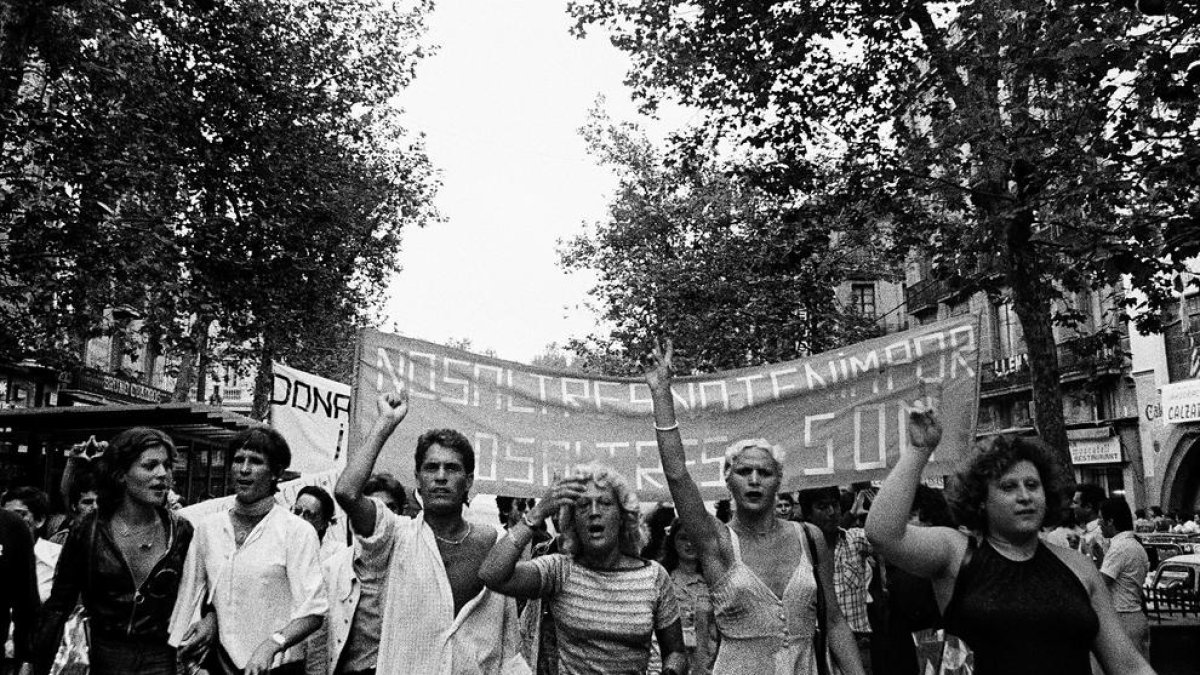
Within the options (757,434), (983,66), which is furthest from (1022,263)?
(757,434)

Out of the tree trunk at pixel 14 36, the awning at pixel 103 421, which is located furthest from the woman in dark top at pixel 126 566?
the awning at pixel 103 421

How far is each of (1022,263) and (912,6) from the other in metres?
3.06

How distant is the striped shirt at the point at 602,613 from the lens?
4.07 m

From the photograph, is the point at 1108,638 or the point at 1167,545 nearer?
the point at 1108,638

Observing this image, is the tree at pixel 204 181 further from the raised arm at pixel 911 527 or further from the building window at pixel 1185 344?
the building window at pixel 1185 344

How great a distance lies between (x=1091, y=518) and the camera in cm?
1053

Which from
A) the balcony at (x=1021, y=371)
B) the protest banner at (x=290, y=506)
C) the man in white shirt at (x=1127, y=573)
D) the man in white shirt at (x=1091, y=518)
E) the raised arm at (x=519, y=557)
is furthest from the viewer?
the balcony at (x=1021, y=371)

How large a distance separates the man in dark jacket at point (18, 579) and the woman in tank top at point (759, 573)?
2964mm

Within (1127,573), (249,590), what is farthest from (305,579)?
(1127,573)

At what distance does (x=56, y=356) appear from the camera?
14836 millimetres

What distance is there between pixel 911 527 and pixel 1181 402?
26.6 m

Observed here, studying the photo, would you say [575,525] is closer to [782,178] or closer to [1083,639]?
[1083,639]

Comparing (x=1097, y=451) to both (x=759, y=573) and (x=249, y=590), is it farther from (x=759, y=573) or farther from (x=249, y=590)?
(x=249, y=590)

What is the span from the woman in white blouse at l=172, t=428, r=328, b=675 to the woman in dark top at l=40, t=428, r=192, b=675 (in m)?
0.10
